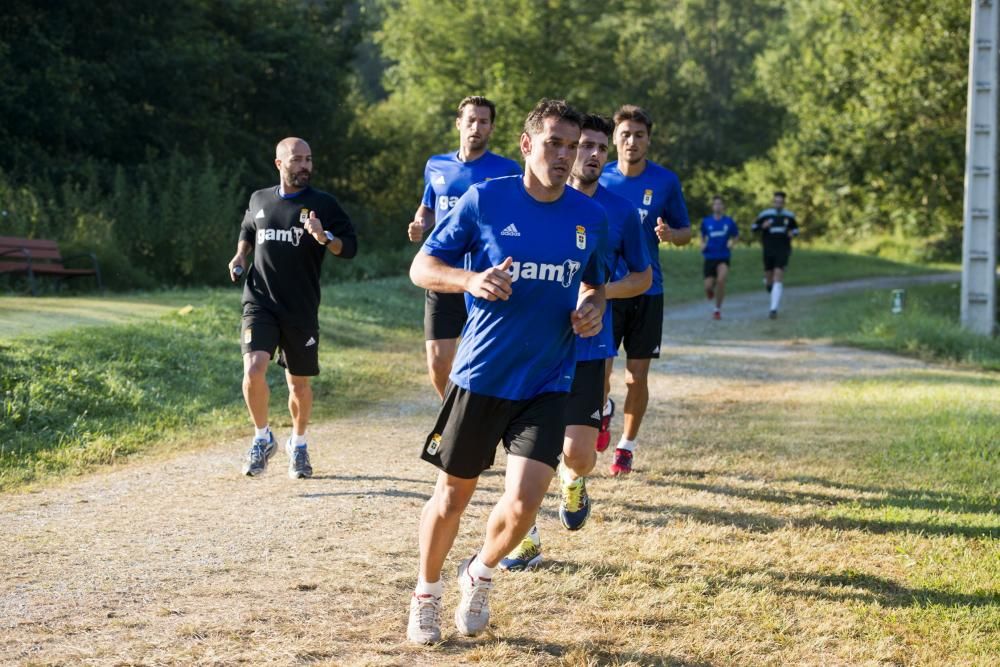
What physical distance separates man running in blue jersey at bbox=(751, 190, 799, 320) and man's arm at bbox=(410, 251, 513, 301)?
1759 centimetres

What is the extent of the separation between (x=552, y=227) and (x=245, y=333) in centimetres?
387

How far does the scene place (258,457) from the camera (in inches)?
332

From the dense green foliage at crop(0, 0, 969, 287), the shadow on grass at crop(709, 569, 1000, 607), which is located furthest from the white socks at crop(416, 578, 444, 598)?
the dense green foliage at crop(0, 0, 969, 287)

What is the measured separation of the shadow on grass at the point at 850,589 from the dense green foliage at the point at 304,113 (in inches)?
641

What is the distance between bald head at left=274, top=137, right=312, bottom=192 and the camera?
8195 millimetres

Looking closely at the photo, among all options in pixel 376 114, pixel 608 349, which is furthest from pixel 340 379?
pixel 376 114

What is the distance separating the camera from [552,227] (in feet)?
16.3

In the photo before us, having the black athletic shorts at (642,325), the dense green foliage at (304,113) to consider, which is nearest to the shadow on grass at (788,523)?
the black athletic shorts at (642,325)

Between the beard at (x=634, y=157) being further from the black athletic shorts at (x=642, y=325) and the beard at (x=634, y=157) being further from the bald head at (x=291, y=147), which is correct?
the bald head at (x=291, y=147)

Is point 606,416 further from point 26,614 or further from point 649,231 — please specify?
point 26,614

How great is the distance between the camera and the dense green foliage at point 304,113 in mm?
23297

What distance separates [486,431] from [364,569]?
1.50 metres

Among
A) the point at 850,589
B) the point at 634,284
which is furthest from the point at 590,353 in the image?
the point at 850,589

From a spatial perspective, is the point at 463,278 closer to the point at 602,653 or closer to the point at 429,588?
the point at 429,588
